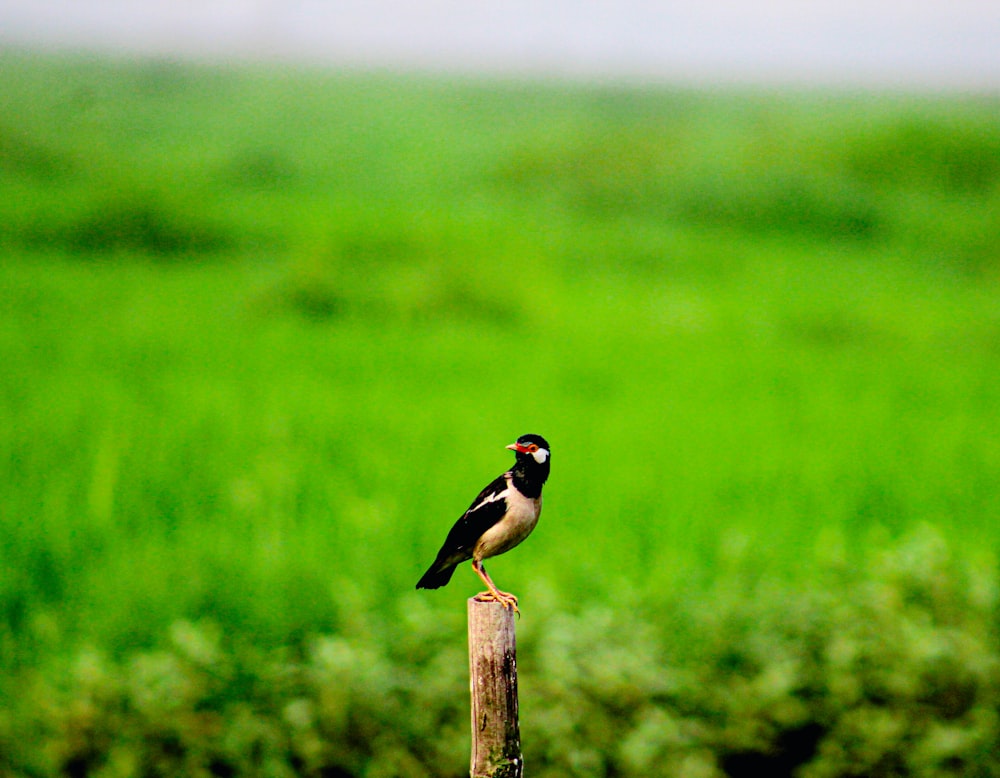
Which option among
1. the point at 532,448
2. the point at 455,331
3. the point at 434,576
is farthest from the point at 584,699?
the point at 455,331

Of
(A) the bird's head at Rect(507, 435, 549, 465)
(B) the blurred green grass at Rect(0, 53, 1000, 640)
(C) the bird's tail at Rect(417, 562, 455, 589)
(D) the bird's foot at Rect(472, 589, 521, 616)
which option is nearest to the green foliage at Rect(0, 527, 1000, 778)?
(B) the blurred green grass at Rect(0, 53, 1000, 640)

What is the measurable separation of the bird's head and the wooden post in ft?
→ 1.14

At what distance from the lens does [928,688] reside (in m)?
2.71

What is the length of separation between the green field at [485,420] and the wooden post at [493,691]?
1271 mm

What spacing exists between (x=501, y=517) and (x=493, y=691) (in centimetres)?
36

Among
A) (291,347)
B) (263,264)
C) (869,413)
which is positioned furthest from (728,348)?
(263,264)

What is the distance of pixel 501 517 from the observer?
1049 mm

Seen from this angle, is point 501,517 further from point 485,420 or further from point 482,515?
point 485,420

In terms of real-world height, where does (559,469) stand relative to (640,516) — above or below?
above

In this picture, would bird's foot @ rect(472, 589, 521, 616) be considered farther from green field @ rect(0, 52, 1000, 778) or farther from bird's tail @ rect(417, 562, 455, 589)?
green field @ rect(0, 52, 1000, 778)

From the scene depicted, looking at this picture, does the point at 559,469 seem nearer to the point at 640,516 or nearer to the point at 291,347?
the point at 640,516

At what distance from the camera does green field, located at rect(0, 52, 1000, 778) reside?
8.59 ft

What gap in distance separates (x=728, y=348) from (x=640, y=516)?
221 centimetres

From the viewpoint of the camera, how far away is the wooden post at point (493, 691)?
1.27 meters
